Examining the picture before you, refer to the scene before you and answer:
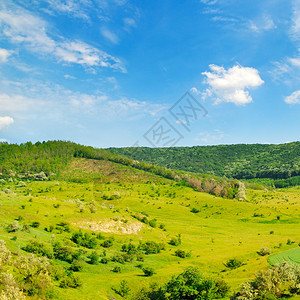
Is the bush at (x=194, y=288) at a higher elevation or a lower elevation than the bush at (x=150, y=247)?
higher

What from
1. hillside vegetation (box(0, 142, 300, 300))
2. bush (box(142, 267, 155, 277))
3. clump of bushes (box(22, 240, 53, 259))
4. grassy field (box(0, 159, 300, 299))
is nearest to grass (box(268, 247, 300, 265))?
grassy field (box(0, 159, 300, 299))

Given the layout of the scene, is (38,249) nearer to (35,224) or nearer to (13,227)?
(13,227)

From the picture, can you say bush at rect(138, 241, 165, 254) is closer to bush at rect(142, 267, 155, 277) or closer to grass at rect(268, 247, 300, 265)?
bush at rect(142, 267, 155, 277)

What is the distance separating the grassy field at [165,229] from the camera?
42.1m

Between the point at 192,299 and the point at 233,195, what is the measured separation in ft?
461

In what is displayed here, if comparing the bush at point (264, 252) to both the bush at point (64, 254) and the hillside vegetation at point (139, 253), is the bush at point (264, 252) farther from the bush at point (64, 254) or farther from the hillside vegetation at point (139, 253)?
the bush at point (64, 254)

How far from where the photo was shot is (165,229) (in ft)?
279

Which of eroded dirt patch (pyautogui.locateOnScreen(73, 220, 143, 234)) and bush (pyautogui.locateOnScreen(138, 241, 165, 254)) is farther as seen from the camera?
eroded dirt patch (pyautogui.locateOnScreen(73, 220, 143, 234))

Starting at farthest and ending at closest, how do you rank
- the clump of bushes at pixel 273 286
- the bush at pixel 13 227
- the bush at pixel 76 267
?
1. the bush at pixel 13 227
2. the bush at pixel 76 267
3. the clump of bushes at pixel 273 286

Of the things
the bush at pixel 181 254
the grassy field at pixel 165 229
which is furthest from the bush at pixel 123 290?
the bush at pixel 181 254

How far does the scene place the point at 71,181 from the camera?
190000 millimetres

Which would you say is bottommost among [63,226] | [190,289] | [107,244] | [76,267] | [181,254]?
[181,254]

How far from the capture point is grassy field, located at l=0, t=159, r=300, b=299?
42.1m

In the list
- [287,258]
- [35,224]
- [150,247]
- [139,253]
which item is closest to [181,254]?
[150,247]
